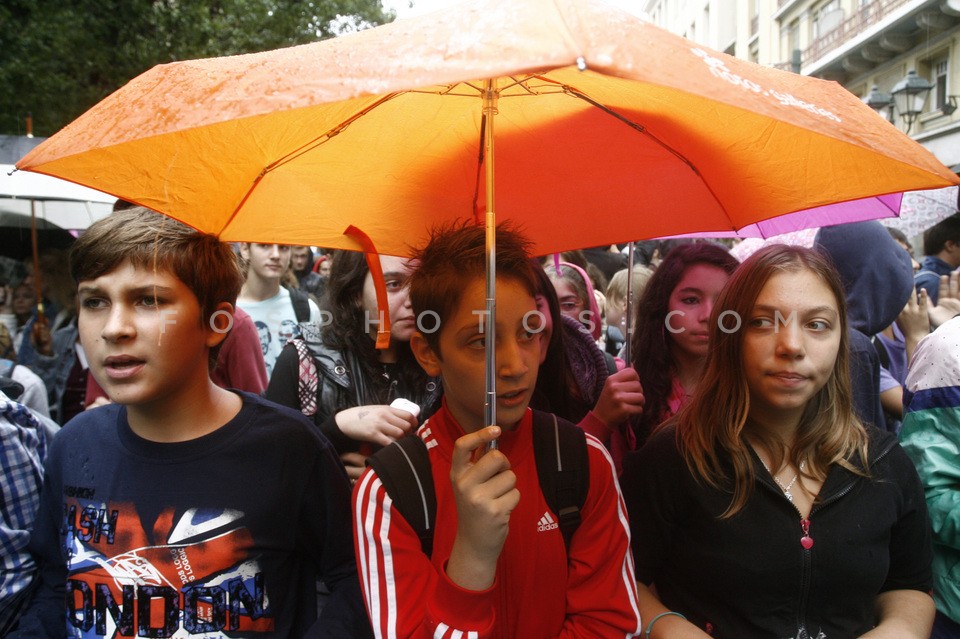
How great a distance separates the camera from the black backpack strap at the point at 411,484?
69.5 inches

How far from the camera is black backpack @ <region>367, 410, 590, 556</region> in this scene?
177cm

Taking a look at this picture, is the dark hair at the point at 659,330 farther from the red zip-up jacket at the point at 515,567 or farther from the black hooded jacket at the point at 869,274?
the red zip-up jacket at the point at 515,567

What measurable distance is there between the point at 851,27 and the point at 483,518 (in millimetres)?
27495

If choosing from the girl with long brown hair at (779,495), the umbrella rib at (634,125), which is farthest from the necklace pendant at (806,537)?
the umbrella rib at (634,125)

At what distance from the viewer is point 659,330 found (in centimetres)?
306

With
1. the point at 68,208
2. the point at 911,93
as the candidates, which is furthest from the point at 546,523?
the point at 911,93

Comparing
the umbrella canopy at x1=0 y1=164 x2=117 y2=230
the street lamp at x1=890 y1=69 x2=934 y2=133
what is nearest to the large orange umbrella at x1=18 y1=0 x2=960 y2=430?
the umbrella canopy at x1=0 y1=164 x2=117 y2=230

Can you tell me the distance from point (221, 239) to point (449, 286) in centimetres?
69

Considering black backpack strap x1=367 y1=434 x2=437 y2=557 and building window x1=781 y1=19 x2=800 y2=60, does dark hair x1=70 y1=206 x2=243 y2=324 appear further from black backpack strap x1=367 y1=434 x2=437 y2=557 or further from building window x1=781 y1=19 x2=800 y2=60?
building window x1=781 y1=19 x2=800 y2=60

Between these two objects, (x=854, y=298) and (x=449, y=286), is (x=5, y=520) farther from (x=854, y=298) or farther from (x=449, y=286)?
(x=854, y=298)

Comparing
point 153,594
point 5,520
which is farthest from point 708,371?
point 5,520

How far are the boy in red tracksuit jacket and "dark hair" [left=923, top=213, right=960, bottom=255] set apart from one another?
4845 millimetres

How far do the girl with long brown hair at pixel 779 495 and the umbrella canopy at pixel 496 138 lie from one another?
1.09 ft

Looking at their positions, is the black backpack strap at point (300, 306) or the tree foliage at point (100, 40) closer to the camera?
the black backpack strap at point (300, 306)
